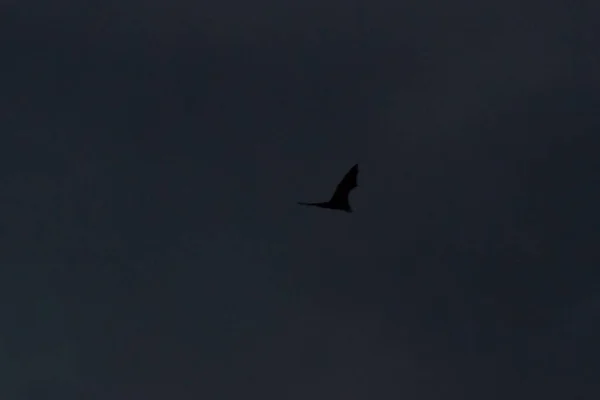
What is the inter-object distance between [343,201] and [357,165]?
429 cm

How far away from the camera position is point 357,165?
190m

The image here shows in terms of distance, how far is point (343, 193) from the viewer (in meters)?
191

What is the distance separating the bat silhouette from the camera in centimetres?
19062

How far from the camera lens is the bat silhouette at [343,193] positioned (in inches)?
7505

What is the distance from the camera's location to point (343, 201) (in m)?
192
